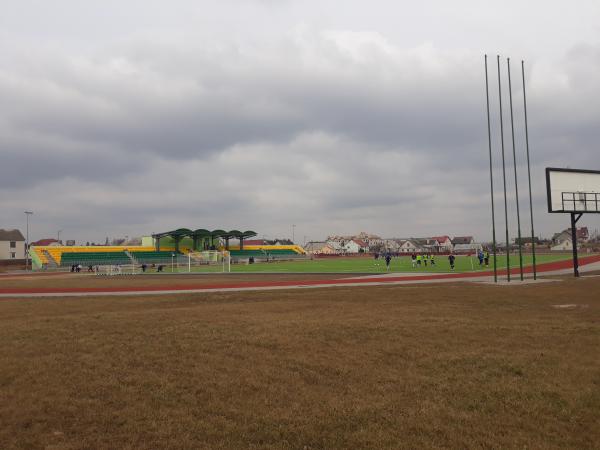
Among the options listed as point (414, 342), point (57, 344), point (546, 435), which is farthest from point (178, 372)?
point (546, 435)

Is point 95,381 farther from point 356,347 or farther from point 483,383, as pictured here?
point 483,383

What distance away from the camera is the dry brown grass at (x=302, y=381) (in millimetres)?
5668

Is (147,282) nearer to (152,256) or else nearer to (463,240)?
(152,256)

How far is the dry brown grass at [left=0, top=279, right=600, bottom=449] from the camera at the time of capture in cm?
567

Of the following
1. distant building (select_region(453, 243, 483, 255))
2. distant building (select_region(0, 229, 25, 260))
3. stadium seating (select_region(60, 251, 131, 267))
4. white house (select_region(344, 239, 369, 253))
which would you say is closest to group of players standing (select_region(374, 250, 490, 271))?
distant building (select_region(453, 243, 483, 255))

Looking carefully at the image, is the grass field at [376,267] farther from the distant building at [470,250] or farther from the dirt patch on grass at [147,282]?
the distant building at [470,250]

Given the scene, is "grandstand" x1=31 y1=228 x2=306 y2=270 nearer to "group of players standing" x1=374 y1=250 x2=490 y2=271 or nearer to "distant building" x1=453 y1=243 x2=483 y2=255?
"group of players standing" x1=374 y1=250 x2=490 y2=271

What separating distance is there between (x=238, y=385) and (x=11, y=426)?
10.3 feet

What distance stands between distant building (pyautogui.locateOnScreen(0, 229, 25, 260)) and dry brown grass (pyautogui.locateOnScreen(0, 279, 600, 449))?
9699cm

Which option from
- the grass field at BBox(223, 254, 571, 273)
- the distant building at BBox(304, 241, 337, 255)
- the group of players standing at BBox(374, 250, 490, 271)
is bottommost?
the grass field at BBox(223, 254, 571, 273)

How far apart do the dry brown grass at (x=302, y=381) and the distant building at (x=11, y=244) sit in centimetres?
9699

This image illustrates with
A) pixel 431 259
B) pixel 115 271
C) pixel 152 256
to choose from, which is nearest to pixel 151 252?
pixel 152 256

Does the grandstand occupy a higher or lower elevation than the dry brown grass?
higher

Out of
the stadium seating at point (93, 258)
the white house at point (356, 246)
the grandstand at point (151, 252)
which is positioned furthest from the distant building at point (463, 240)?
the stadium seating at point (93, 258)
